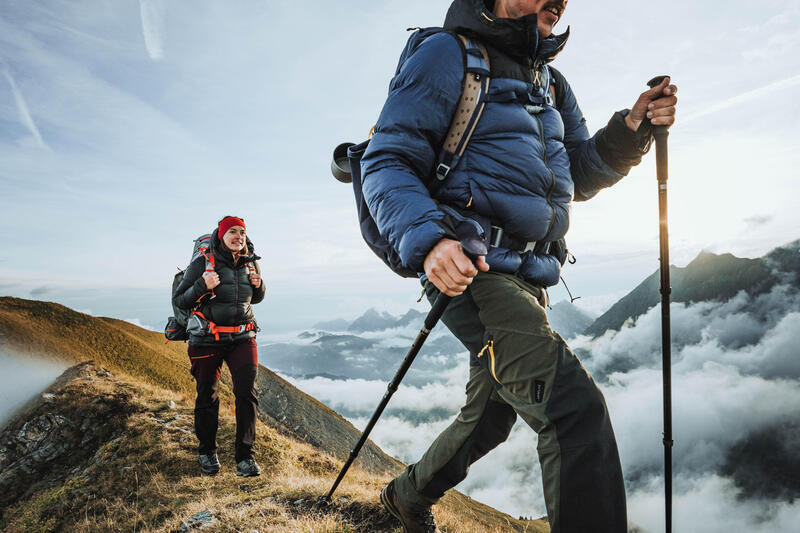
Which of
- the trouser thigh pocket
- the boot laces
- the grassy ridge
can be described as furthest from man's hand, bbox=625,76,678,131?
the grassy ridge

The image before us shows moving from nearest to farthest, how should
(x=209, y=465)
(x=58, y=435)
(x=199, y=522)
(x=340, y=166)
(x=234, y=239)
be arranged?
(x=340, y=166)
(x=199, y=522)
(x=234, y=239)
(x=209, y=465)
(x=58, y=435)

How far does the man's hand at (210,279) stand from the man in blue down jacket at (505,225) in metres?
4.94

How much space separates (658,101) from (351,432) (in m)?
53.1

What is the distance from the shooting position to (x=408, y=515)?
3.87 m

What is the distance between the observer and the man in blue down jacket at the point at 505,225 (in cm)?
220

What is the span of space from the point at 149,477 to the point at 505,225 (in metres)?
8.75

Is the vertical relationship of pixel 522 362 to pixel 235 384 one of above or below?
above

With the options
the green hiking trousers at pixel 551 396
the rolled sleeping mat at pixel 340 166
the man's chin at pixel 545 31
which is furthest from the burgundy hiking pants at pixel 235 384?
the man's chin at pixel 545 31

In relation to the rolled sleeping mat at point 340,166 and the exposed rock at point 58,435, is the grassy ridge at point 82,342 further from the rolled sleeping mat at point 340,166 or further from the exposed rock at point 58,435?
the rolled sleeping mat at point 340,166

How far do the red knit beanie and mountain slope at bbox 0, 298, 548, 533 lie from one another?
14.0ft

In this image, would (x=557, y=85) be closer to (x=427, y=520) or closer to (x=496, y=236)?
(x=496, y=236)

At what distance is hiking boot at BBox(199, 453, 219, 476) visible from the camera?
7.64 m

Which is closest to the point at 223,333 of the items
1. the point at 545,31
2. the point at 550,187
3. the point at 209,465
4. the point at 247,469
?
the point at 247,469

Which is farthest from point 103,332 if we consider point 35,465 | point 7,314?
point 35,465
